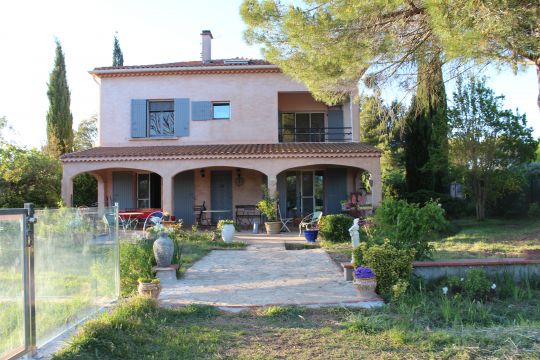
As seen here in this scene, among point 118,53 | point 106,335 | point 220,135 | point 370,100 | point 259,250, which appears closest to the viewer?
point 106,335

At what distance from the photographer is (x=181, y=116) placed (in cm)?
1756

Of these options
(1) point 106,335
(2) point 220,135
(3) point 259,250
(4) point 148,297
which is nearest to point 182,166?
(2) point 220,135

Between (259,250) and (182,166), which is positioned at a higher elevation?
(182,166)

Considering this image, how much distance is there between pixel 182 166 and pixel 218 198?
2678 mm

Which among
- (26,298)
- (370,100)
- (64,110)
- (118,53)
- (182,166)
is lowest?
(26,298)

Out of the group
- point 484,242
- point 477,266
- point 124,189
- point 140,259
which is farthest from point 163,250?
point 124,189

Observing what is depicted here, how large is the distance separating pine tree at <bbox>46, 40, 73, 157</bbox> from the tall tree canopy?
19154 mm

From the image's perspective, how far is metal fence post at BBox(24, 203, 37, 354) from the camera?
3.85 m

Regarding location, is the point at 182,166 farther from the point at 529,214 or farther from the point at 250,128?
the point at 529,214

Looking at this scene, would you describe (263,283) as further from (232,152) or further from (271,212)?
(232,152)

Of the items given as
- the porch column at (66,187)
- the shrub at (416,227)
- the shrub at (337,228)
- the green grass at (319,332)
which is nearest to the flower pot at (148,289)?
the green grass at (319,332)

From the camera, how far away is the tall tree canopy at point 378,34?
648 cm

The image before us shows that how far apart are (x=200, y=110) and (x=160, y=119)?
1749mm

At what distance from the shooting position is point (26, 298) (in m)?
3.84
